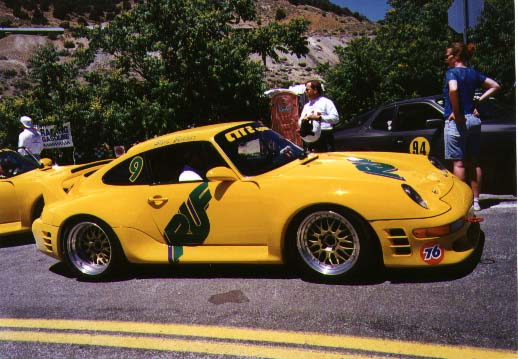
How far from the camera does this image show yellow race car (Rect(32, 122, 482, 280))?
3525mm

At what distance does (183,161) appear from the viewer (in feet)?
14.6

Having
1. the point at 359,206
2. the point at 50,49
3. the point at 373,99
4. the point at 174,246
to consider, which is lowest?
the point at 174,246

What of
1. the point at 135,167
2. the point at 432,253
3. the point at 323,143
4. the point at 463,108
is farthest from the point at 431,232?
the point at 323,143

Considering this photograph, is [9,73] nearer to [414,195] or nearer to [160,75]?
[160,75]

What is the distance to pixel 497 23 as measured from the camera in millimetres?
8133

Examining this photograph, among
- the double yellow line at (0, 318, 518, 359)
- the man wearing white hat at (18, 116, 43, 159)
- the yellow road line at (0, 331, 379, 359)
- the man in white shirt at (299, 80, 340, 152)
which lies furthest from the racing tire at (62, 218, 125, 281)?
the man wearing white hat at (18, 116, 43, 159)

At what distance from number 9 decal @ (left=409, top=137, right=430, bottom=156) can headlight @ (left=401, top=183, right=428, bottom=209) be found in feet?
10.7

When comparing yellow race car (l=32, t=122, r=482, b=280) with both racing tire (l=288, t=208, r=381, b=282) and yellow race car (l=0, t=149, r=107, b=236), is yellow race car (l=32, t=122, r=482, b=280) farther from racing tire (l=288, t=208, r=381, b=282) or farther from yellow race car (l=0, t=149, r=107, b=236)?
yellow race car (l=0, t=149, r=107, b=236)

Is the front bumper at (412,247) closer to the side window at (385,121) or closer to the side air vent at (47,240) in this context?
the side air vent at (47,240)

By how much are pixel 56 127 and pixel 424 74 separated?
893cm

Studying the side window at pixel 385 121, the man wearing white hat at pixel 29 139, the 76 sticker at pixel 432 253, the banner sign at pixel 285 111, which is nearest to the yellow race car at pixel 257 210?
Result: the 76 sticker at pixel 432 253

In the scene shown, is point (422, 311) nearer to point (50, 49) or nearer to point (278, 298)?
point (278, 298)

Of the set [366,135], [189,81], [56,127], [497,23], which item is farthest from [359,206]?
[56,127]

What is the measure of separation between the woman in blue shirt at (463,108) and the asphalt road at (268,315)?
1057 millimetres
